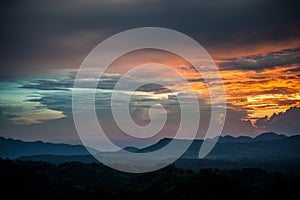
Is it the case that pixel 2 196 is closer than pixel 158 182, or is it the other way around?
pixel 2 196

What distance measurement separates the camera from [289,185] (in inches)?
3878

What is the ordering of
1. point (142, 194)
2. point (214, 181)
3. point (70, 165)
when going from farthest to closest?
point (70, 165) → point (214, 181) → point (142, 194)

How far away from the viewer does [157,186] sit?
3935 inches

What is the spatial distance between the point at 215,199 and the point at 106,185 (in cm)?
4006

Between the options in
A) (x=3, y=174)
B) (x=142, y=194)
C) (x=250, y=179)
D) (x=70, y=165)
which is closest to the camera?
(x=142, y=194)

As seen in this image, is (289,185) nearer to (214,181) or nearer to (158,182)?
(214,181)

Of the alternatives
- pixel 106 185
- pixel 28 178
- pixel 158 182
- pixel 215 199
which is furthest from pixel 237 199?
pixel 28 178

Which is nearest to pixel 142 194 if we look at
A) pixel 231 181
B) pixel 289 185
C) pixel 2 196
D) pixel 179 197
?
pixel 179 197

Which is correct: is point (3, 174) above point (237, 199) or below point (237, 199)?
above

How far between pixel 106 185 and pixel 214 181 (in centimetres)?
3741

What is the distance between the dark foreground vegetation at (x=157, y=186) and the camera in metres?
86.8

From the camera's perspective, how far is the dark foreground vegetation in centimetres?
8682

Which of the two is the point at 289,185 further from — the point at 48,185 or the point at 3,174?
the point at 3,174

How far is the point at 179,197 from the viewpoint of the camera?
88.9m
